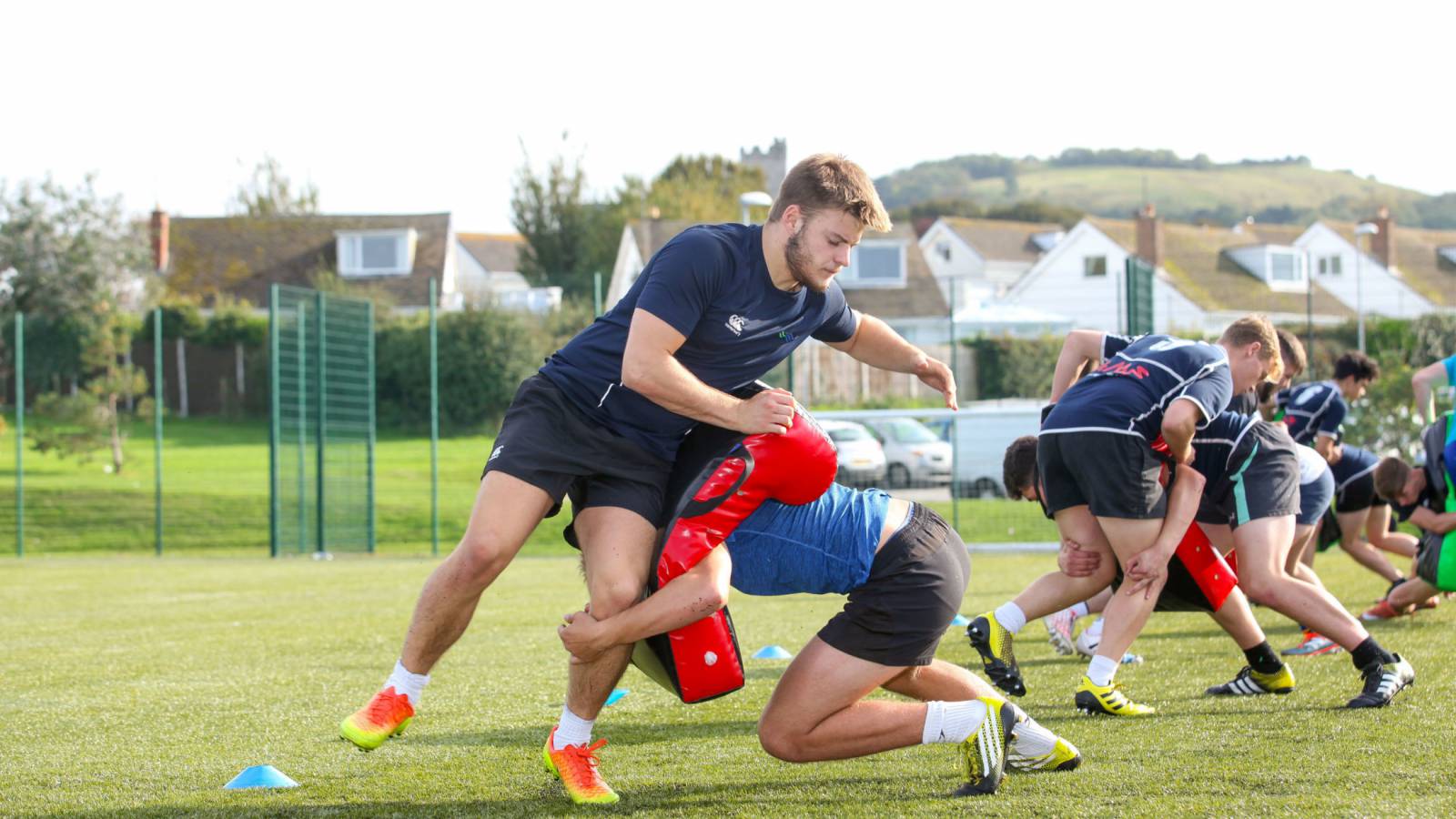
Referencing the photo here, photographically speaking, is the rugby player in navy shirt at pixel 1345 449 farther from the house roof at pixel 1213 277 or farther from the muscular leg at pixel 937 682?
the house roof at pixel 1213 277

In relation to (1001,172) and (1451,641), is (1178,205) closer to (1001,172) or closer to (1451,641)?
(1001,172)

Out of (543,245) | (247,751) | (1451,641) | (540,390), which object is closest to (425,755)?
(247,751)

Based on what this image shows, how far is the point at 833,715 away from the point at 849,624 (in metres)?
0.27

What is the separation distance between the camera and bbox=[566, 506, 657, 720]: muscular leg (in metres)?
4.19

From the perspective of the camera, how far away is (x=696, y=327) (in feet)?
14.3

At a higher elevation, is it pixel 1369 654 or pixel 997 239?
pixel 997 239

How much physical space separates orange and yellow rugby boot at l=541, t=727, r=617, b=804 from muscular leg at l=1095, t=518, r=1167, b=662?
2259 mm

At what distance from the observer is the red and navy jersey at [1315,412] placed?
907 centimetres

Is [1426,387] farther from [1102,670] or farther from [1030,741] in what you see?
[1030,741]

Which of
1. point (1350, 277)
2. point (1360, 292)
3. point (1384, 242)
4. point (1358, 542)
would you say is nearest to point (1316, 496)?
point (1358, 542)

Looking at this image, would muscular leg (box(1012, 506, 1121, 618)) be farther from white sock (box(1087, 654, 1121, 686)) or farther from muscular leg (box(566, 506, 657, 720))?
muscular leg (box(566, 506, 657, 720))

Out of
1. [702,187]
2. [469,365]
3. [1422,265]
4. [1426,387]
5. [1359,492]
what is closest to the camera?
[1426,387]

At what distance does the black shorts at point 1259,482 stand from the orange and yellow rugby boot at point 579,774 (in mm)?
3229

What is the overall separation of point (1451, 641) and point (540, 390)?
5.29 m
